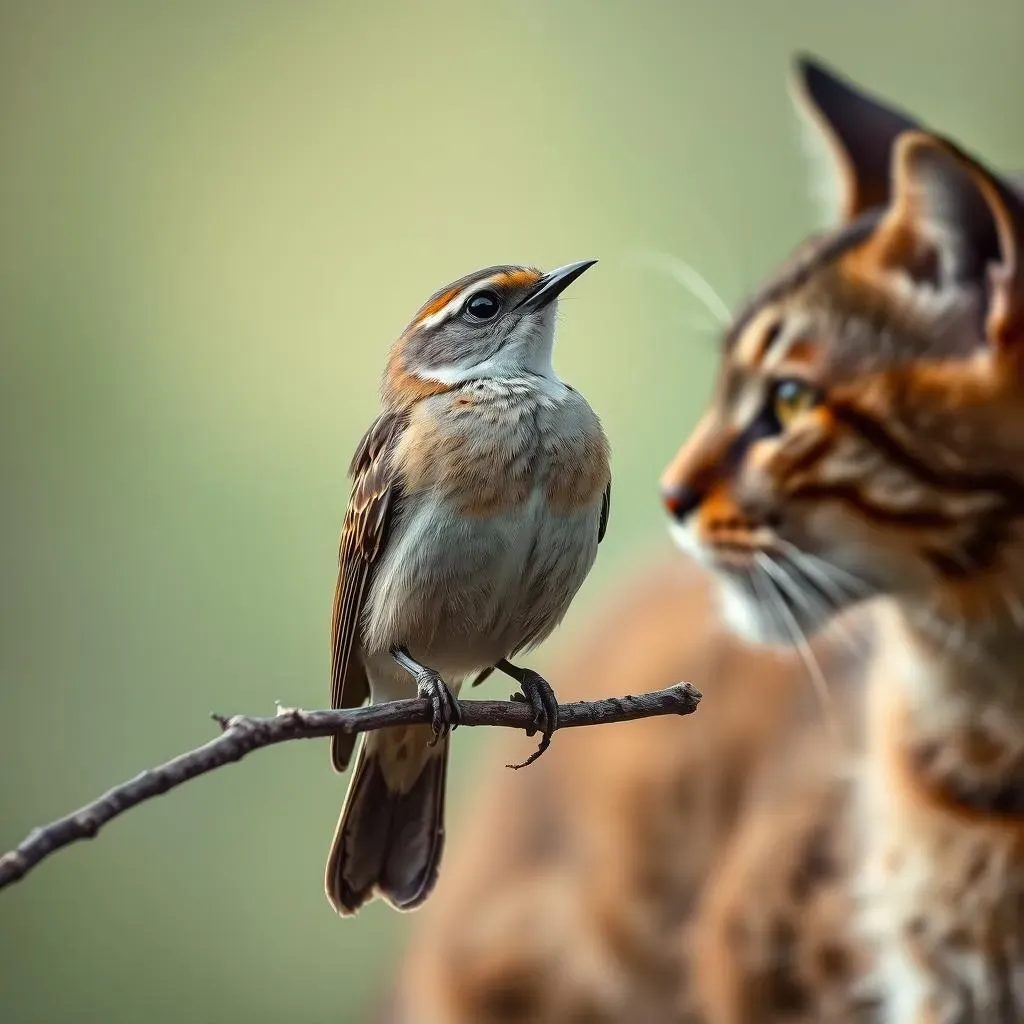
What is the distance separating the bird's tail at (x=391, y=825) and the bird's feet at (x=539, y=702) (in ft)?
0.28

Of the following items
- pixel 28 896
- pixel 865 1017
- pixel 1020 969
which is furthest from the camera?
pixel 28 896

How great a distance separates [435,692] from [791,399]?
1.82 ft

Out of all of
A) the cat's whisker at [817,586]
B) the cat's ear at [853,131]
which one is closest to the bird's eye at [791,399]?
the cat's whisker at [817,586]

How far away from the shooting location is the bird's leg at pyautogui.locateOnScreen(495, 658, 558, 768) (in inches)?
34.1

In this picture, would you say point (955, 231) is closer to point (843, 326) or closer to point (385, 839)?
point (843, 326)

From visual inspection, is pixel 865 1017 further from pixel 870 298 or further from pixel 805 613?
pixel 870 298

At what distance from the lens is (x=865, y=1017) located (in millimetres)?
1696

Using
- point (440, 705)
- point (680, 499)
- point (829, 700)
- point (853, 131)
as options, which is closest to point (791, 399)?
point (680, 499)

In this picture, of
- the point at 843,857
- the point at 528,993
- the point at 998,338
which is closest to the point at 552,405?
the point at 998,338

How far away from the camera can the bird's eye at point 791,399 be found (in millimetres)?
1272

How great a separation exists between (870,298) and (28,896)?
1.89 metres

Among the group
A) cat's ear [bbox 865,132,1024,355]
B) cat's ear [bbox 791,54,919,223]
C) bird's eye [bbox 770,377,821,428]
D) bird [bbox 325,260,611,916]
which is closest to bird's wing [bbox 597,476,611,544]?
bird [bbox 325,260,611,916]

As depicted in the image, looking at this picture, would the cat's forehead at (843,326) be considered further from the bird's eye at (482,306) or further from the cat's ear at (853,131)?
the bird's eye at (482,306)

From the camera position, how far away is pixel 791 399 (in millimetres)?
1280
